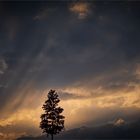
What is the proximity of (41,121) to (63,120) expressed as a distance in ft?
14.2

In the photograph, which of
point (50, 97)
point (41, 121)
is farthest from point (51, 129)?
point (50, 97)

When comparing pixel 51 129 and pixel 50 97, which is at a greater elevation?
pixel 50 97

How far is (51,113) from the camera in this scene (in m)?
59.3

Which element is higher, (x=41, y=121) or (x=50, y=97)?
(x=50, y=97)

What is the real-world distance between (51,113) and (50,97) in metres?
3.15

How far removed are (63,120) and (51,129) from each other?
2916 mm

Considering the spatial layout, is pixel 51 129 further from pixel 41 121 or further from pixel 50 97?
pixel 50 97

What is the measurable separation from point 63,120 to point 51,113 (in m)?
2.74

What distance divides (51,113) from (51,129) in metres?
3.09

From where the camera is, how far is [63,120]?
5944cm

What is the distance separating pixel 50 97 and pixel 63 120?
520 cm

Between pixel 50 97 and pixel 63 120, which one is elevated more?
pixel 50 97

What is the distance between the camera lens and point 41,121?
59.1m
